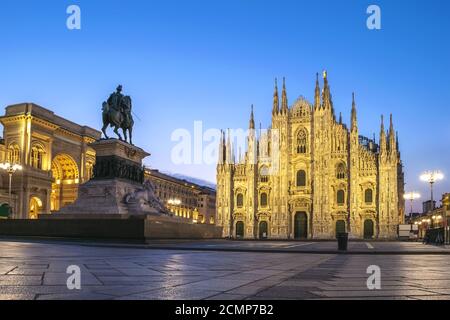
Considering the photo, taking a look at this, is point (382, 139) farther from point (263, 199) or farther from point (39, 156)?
point (39, 156)

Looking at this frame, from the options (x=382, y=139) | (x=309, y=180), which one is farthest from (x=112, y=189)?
(x=382, y=139)

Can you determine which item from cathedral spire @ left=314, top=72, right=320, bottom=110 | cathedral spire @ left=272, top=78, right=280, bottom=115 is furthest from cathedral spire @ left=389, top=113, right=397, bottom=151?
cathedral spire @ left=272, top=78, right=280, bottom=115

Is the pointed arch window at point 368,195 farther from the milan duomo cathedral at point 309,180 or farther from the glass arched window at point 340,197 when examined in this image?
the glass arched window at point 340,197

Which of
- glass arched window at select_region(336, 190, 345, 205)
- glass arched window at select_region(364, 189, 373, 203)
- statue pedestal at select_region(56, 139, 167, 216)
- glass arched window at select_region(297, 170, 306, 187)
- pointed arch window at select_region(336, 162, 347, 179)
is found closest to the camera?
statue pedestal at select_region(56, 139, 167, 216)

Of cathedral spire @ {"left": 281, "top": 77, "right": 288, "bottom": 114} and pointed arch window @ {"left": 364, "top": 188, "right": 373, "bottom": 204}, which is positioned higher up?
cathedral spire @ {"left": 281, "top": 77, "right": 288, "bottom": 114}

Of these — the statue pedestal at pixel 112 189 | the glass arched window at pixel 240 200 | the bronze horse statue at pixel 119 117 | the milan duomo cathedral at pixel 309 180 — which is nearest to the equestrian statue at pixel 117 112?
the bronze horse statue at pixel 119 117

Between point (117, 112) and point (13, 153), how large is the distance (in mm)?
39790

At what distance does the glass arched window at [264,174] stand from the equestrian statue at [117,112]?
46.2 metres

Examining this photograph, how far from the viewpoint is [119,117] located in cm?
2986

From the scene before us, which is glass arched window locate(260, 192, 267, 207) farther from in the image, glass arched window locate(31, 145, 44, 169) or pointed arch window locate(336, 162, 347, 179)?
glass arched window locate(31, 145, 44, 169)

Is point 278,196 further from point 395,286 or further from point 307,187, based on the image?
point 395,286

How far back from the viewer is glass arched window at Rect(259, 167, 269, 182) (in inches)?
2960

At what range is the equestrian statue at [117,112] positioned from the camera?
2975 centimetres
